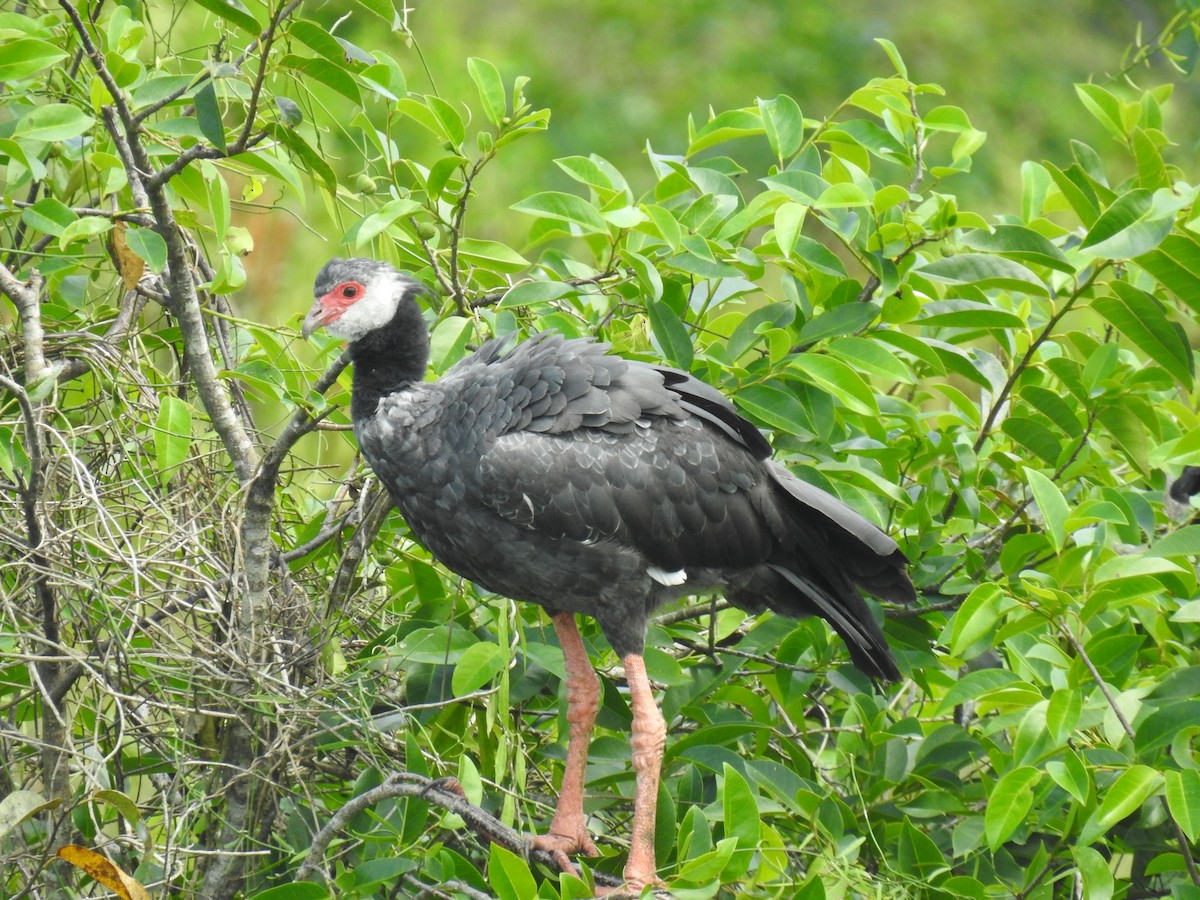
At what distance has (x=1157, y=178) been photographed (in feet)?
9.52

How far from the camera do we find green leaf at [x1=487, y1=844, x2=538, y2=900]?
2.27 m

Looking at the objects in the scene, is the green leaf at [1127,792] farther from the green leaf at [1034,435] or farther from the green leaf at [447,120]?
the green leaf at [447,120]

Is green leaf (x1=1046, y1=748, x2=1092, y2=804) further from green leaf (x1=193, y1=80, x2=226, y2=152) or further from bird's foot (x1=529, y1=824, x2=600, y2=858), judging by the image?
green leaf (x1=193, y1=80, x2=226, y2=152)

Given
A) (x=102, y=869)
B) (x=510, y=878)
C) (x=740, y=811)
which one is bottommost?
(x=102, y=869)

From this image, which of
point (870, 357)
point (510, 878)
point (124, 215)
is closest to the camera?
point (510, 878)

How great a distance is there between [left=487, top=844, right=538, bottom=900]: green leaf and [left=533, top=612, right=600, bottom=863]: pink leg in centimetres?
55

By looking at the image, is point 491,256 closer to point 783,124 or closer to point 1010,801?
point 783,124

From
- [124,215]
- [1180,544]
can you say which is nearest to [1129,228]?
[1180,544]

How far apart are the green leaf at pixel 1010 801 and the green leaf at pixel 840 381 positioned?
818 mm

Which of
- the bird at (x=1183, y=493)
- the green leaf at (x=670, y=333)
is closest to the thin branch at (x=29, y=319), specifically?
the green leaf at (x=670, y=333)

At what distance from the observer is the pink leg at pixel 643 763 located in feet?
9.07

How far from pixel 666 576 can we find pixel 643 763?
0.41m

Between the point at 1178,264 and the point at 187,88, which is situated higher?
the point at 187,88

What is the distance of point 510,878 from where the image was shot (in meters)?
2.28
